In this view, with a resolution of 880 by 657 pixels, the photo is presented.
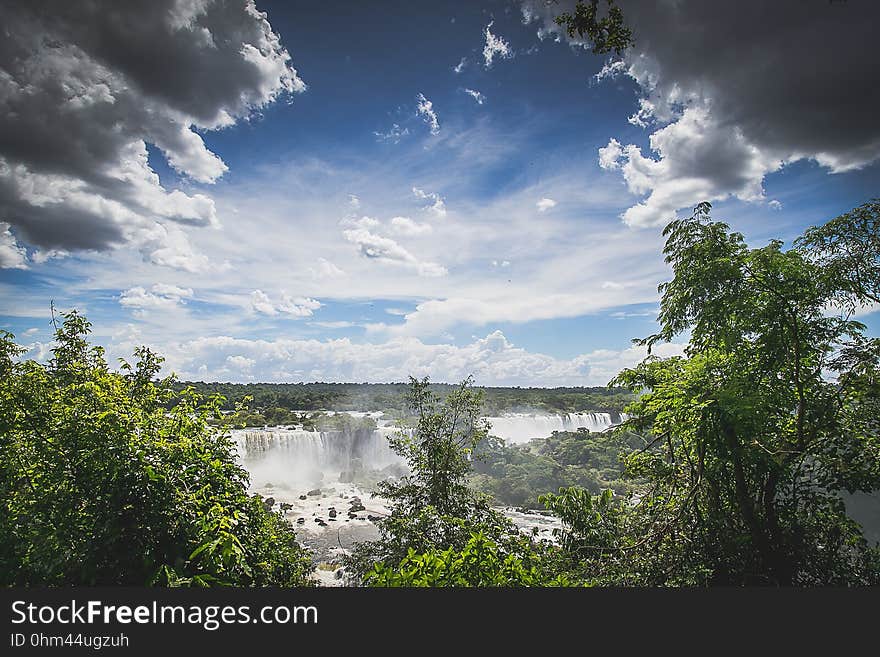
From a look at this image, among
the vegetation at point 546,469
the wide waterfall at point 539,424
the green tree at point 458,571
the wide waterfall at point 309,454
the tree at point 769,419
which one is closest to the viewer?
the green tree at point 458,571

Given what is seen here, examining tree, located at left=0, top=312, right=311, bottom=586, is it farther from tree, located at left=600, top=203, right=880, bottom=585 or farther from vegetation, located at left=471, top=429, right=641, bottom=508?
vegetation, located at left=471, top=429, right=641, bottom=508

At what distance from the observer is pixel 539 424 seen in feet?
118

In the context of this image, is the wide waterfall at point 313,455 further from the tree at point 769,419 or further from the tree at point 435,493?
the tree at point 769,419

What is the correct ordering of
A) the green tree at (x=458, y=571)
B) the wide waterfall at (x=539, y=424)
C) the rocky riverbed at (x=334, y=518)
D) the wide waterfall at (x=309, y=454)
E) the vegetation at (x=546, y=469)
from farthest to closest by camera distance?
the wide waterfall at (x=539, y=424), the wide waterfall at (x=309, y=454), the vegetation at (x=546, y=469), the rocky riverbed at (x=334, y=518), the green tree at (x=458, y=571)

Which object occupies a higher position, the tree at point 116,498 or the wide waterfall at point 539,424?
the tree at point 116,498

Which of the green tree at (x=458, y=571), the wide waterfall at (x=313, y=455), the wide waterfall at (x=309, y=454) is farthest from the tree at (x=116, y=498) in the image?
the wide waterfall at (x=313, y=455)

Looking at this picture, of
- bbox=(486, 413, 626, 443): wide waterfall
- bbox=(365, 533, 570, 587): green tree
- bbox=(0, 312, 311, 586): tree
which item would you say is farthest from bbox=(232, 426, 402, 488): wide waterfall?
bbox=(365, 533, 570, 587): green tree

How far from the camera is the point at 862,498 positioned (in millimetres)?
11617

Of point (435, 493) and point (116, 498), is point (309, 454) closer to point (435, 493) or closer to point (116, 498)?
point (435, 493)

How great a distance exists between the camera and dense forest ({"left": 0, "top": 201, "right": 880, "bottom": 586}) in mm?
2562

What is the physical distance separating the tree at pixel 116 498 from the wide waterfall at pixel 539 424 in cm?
3148

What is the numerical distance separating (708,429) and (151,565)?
4926 millimetres

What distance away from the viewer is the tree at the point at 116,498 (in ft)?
8.17

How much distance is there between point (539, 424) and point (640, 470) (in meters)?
31.4
